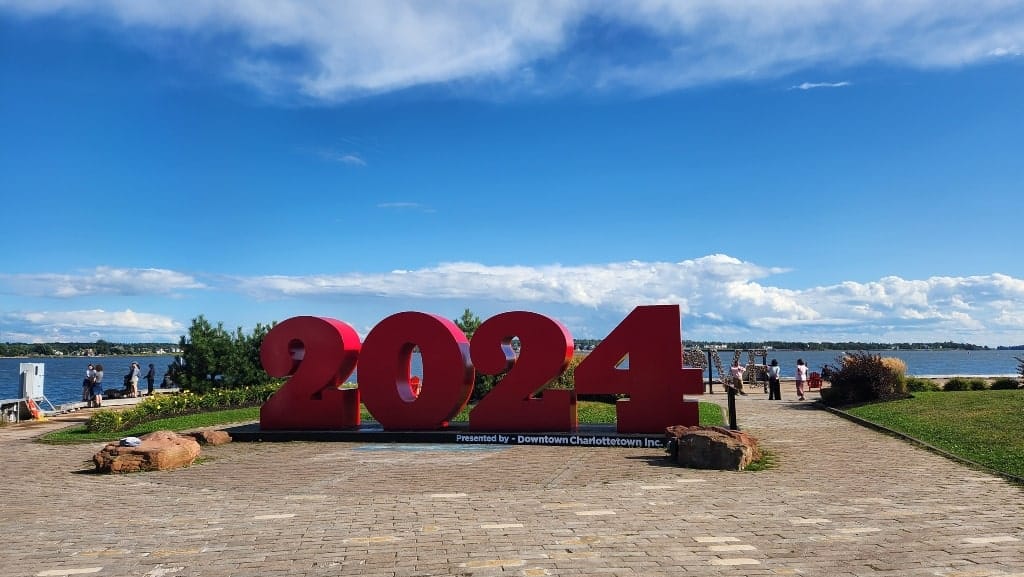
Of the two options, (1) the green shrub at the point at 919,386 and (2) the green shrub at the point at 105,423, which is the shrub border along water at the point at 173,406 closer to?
(2) the green shrub at the point at 105,423

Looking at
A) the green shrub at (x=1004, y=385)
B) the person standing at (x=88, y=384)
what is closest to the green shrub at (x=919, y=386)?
the green shrub at (x=1004, y=385)

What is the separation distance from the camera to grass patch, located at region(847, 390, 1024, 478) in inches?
513

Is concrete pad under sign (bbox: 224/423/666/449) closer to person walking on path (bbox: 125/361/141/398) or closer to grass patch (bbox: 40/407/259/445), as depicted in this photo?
grass patch (bbox: 40/407/259/445)

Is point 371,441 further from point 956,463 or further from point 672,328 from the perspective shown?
point 956,463

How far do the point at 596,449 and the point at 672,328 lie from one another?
3170 mm

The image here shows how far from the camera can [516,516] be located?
8.83 metres

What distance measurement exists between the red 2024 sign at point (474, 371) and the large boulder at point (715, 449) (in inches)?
99.1

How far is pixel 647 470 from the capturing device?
484 inches

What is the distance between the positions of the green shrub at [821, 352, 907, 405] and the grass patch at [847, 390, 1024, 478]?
79cm

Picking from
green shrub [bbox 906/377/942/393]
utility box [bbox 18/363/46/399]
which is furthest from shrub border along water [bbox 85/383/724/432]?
green shrub [bbox 906/377/942/393]

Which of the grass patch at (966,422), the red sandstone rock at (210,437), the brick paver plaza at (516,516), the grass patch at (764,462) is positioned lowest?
the brick paver plaza at (516,516)

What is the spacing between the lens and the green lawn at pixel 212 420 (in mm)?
18938

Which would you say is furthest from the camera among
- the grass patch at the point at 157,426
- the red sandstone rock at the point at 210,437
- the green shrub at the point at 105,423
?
the green shrub at the point at 105,423

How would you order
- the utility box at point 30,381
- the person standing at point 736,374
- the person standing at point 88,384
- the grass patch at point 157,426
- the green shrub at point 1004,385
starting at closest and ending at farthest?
1. the grass patch at point 157,426
2. the utility box at point 30,381
3. the green shrub at point 1004,385
4. the person standing at point 88,384
5. the person standing at point 736,374
